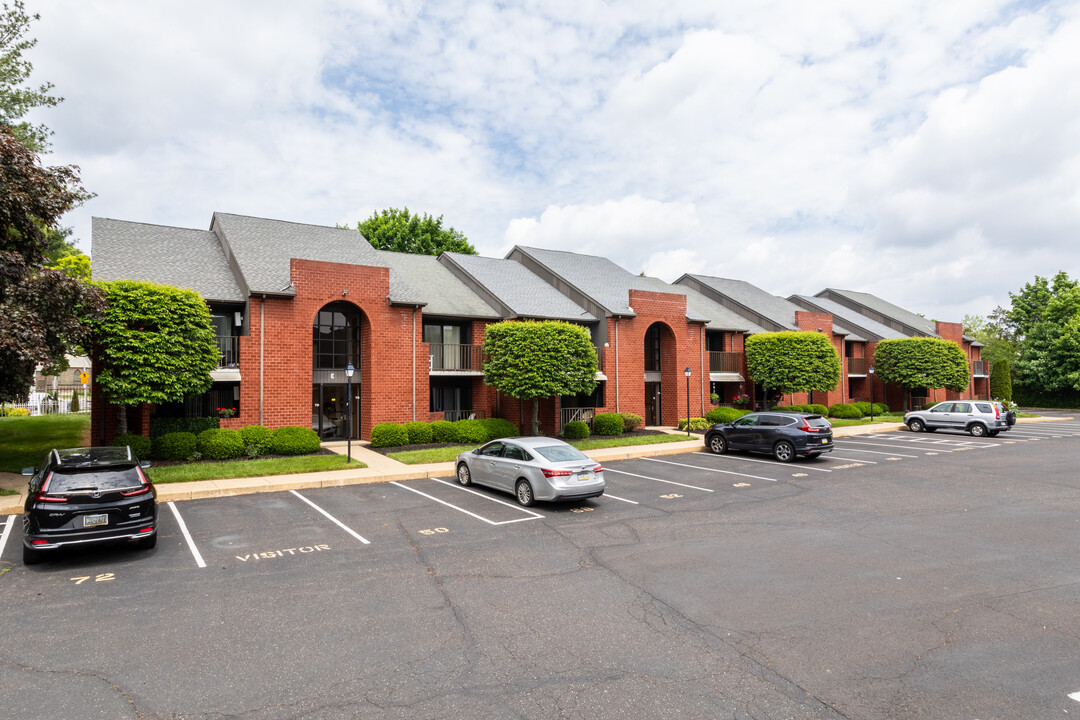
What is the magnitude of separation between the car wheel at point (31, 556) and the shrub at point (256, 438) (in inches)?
392

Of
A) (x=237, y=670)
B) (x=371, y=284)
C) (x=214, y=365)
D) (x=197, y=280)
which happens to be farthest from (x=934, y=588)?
(x=197, y=280)

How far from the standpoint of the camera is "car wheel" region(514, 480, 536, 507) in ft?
41.5

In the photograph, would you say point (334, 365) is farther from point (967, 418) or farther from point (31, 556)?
point (967, 418)

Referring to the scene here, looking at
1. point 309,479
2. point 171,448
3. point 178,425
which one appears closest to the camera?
point 309,479

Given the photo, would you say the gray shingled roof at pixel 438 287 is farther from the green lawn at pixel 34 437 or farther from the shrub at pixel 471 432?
the green lawn at pixel 34 437

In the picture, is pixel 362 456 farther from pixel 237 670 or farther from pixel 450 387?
pixel 237 670

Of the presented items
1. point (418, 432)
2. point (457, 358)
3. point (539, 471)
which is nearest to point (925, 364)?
point (457, 358)

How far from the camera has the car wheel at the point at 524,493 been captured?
1264cm

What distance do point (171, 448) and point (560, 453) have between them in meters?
12.3

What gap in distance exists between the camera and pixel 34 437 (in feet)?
76.8

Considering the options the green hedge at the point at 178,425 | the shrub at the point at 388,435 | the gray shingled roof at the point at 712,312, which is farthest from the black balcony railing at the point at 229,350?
the gray shingled roof at the point at 712,312

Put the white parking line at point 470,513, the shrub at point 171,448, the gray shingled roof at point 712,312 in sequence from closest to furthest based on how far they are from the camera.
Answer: the white parking line at point 470,513 < the shrub at point 171,448 < the gray shingled roof at point 712,312

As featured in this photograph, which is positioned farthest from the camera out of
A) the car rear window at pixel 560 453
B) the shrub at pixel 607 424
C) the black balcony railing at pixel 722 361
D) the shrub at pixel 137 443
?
the black balcony railing at pixel 722 361

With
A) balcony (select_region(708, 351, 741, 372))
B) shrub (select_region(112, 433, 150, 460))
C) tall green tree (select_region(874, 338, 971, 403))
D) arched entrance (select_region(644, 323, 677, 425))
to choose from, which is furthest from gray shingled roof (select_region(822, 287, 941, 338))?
shrub (select_region(112, 433, 150, 460))
